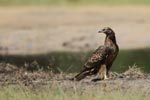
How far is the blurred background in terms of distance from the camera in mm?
23655

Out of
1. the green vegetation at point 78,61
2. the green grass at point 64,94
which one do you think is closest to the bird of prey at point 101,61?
the green grass at point 64,94

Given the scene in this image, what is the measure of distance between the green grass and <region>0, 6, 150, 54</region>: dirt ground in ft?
44.3

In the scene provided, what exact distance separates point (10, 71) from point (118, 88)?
3.71 meters

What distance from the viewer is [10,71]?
15.1 metres

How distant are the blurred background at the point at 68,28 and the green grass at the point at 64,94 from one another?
24.7ft

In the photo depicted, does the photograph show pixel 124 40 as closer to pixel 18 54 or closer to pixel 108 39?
pixel 18 54

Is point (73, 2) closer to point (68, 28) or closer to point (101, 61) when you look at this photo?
point (68, 28)

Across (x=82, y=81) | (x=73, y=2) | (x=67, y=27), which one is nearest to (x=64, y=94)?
(x=82, y=81)

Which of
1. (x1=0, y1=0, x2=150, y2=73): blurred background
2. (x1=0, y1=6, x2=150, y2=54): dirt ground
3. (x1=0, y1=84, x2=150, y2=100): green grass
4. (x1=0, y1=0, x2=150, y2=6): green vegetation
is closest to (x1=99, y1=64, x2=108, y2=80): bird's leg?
(x1=0, y1=84, x2=150, y2=100): green grass

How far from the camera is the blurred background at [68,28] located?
23.7 metres

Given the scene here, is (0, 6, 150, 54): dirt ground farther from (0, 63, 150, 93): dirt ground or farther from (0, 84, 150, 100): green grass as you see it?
(0, 84, 150, 100): green grass

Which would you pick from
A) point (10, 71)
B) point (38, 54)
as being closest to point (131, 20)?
point (38, 54)

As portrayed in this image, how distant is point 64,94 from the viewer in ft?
36.7

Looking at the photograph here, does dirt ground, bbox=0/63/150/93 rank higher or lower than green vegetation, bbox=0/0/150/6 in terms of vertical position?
lower
